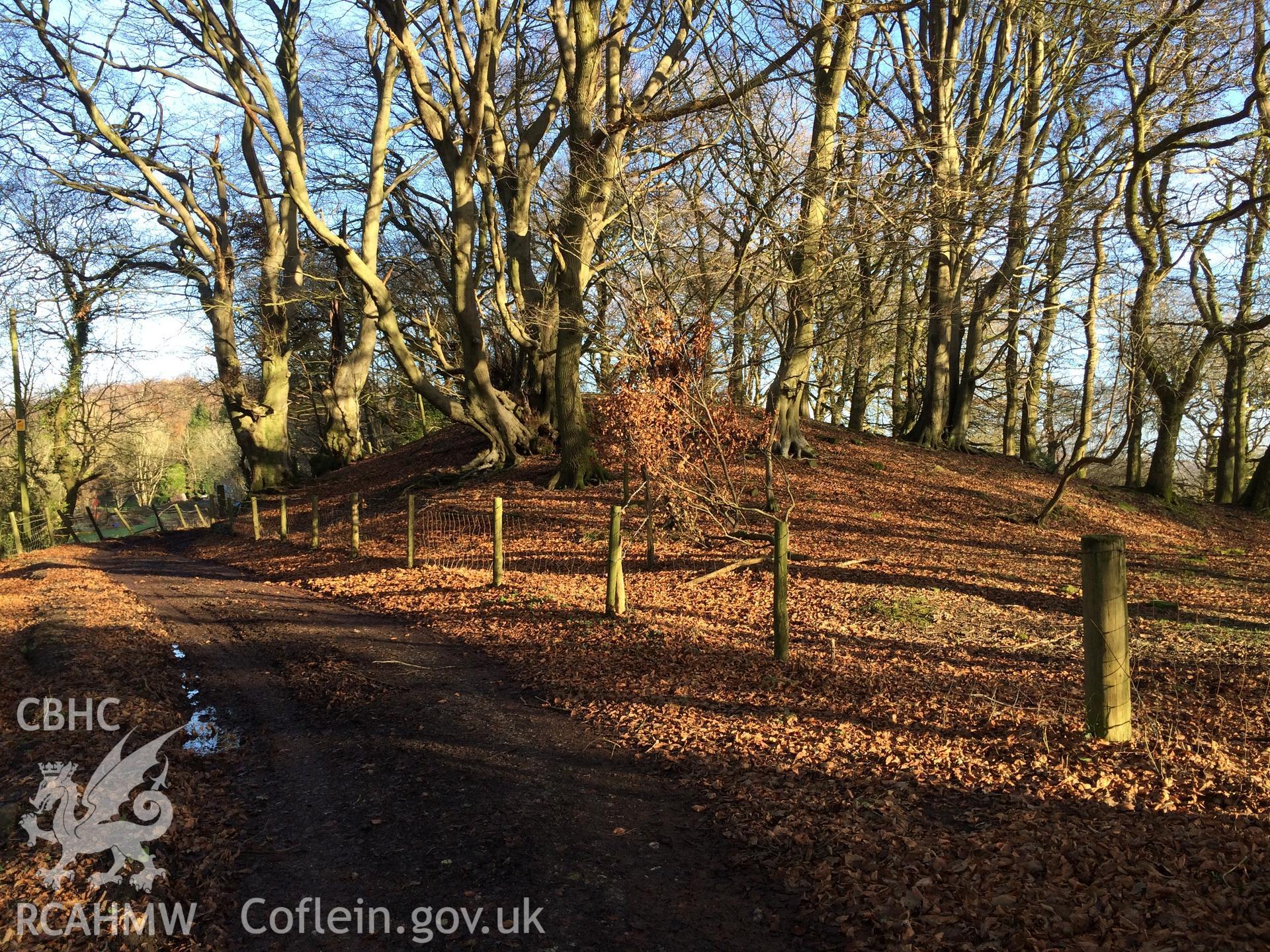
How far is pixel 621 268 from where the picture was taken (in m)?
15.6

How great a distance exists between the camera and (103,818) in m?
4.02

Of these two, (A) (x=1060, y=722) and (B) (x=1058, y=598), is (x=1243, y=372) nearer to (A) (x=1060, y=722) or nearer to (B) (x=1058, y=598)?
(B) (x=1058, y=598)

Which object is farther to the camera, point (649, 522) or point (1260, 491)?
point (1260, 491)

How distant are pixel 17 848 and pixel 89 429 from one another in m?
30.7

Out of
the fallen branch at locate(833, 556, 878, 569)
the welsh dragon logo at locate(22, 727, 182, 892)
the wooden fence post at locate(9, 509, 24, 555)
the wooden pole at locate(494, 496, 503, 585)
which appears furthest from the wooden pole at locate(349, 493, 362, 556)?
the wooden fence post at locate(9, 509, 24, 555)

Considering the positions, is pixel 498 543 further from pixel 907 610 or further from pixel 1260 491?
pixel 1260 491

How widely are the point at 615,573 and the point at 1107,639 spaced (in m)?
5.13

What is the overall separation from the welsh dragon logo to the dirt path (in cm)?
48

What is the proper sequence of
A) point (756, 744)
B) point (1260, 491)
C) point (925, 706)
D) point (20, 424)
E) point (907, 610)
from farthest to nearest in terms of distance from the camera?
1. point (20, 424)
2. point (1260, 491)
3. point (907, 610)
4. point (925, 706)
5. point (756, 744)

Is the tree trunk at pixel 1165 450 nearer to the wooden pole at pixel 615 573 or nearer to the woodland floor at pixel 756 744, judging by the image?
the woodland floor at pixel 756 744

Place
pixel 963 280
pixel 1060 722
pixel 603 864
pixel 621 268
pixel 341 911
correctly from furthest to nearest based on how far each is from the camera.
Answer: pixel 963 280 → pixel 621 268 → pixel 1060 722 → pixel 603 864 → pixel 341 911

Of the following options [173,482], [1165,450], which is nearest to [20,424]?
[173,482]

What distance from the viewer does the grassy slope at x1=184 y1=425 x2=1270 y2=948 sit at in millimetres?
3514

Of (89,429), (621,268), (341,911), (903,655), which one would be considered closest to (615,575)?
(903,655)
